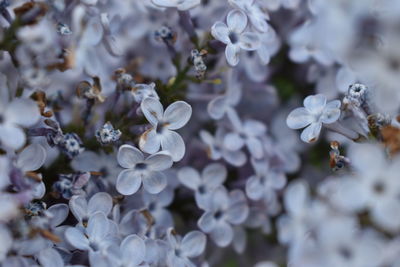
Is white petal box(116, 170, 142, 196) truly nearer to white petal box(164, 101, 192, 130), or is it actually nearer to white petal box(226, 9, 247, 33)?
white petal box(164, 101, 192, 130)

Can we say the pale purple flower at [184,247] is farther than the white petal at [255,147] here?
No

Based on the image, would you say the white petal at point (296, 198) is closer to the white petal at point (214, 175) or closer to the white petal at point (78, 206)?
the white petal at point (214, 175)

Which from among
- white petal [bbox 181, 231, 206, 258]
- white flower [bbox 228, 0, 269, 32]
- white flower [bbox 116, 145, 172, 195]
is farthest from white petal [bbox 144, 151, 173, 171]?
white flower [bbox 228, 0, 269, 32]

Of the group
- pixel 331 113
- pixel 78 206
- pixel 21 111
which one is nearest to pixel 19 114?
pixel 21 111

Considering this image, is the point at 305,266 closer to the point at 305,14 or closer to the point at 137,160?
the point at 137,160

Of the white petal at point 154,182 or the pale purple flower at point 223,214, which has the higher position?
the white petal at point 154,182

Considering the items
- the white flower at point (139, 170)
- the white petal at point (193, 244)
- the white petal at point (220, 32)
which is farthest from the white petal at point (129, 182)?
the white petal at point (220, 32)
